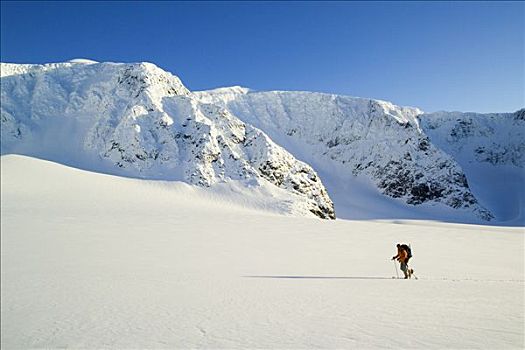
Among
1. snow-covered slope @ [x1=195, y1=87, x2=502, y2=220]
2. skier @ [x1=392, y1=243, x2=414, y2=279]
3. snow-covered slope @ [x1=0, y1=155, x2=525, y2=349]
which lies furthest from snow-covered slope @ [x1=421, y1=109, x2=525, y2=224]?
skier @ [x1=392, y1=243, x2=414, y2=279]

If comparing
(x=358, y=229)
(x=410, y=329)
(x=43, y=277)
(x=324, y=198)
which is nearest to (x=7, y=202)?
(x=43, y=277)

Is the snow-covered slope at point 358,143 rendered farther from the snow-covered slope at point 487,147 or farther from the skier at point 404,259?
the skier at point 404,259

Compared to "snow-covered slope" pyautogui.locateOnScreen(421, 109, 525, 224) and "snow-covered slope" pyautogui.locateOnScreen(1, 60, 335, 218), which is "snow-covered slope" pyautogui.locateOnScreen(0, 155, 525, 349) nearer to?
"snow-covered slope" pyautogui.locateOnScreen(1, 60, 335, 218)

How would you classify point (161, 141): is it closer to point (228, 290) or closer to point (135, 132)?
point (135, 132)

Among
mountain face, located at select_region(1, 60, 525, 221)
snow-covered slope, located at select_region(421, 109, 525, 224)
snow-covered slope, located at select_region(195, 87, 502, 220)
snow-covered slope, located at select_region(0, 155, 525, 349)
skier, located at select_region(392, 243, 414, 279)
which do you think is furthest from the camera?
snow-covered slope, located at select_region(421, 109, 525, 224)

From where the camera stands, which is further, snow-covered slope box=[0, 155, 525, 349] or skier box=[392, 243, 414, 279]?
skier box=[392, 243, 414, 279]

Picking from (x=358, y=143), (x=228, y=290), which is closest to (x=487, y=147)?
(x=358, y=143)
